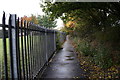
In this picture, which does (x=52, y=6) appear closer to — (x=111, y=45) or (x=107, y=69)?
(x=111, y=45)

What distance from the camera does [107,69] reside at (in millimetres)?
5672

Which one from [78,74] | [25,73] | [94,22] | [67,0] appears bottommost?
[78,74]

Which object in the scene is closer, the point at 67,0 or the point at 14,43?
the point at 14,43

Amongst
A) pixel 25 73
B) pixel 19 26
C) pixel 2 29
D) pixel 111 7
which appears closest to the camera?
pixel 2 29

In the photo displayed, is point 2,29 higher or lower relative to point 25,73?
higher

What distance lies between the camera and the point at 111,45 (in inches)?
227

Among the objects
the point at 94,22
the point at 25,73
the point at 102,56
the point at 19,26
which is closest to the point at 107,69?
the point at 102,56

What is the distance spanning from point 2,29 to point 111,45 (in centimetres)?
419

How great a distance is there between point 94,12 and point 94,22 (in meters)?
0.70

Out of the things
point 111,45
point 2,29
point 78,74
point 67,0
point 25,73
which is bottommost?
point 78,74

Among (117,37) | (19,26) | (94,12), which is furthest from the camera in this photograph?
(94,12)

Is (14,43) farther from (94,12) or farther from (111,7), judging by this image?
(94,12)

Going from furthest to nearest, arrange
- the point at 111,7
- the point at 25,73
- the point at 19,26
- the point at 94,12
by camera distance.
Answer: the point at 94,12 → the point at 111,7 → the point at 25,73 → the point at 19,26

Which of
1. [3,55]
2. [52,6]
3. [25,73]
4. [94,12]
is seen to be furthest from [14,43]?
[94,12]
